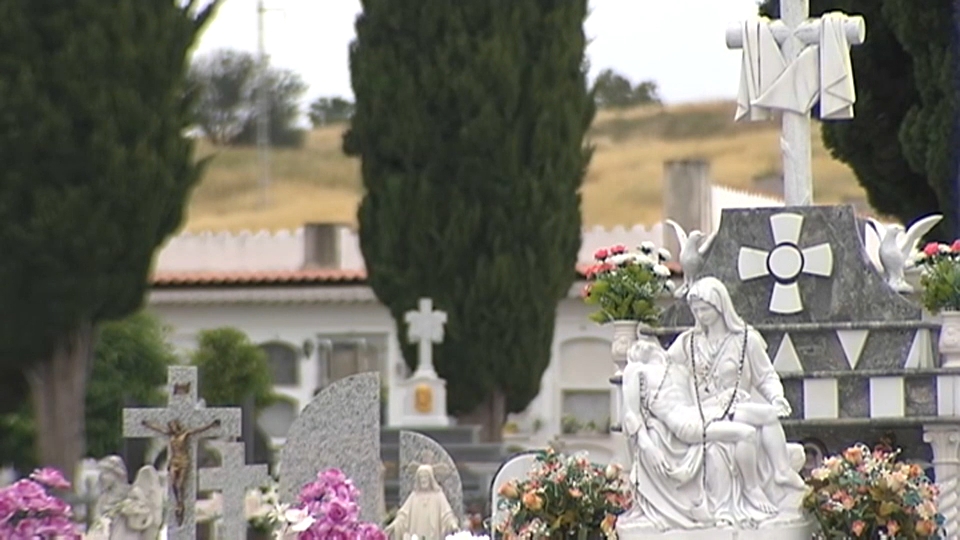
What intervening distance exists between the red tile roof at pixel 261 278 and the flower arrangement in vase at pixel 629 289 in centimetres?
2283

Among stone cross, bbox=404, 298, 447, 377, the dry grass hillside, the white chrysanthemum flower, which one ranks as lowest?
stone cross, bbox=404, 298, 447, 377

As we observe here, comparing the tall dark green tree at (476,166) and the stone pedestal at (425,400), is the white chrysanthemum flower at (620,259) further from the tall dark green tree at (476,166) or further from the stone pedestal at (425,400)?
the tall dark green tree at (476,166)

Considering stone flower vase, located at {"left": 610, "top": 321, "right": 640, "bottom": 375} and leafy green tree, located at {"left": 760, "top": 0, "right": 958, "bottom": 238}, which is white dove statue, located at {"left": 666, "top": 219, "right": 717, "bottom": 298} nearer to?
stone flower vase, located at {"left": 610, "top": 321, "right": 640, "bottom": 375}

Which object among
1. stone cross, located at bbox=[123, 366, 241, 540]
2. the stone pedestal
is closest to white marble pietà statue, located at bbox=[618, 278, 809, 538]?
stone cross, located at bbox=[123, 366, 241, 540]

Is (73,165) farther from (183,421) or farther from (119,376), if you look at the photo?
(183,421)

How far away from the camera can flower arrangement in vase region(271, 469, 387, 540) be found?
11.4 meters

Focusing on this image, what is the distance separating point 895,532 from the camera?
17094 mm

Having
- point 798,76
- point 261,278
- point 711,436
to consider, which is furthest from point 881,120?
point 261,278

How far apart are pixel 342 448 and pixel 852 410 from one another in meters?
3.60

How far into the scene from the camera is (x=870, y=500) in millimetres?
17156

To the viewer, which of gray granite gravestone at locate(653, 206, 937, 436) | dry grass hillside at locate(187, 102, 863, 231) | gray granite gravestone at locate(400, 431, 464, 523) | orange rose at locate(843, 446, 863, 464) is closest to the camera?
orange rose at locate(843, 446, 863, 464)

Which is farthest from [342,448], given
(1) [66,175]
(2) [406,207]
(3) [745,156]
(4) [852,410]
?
(3) [745,156]

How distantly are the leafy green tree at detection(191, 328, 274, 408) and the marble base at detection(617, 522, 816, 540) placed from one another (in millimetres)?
21935

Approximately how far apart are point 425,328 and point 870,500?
18.7m
